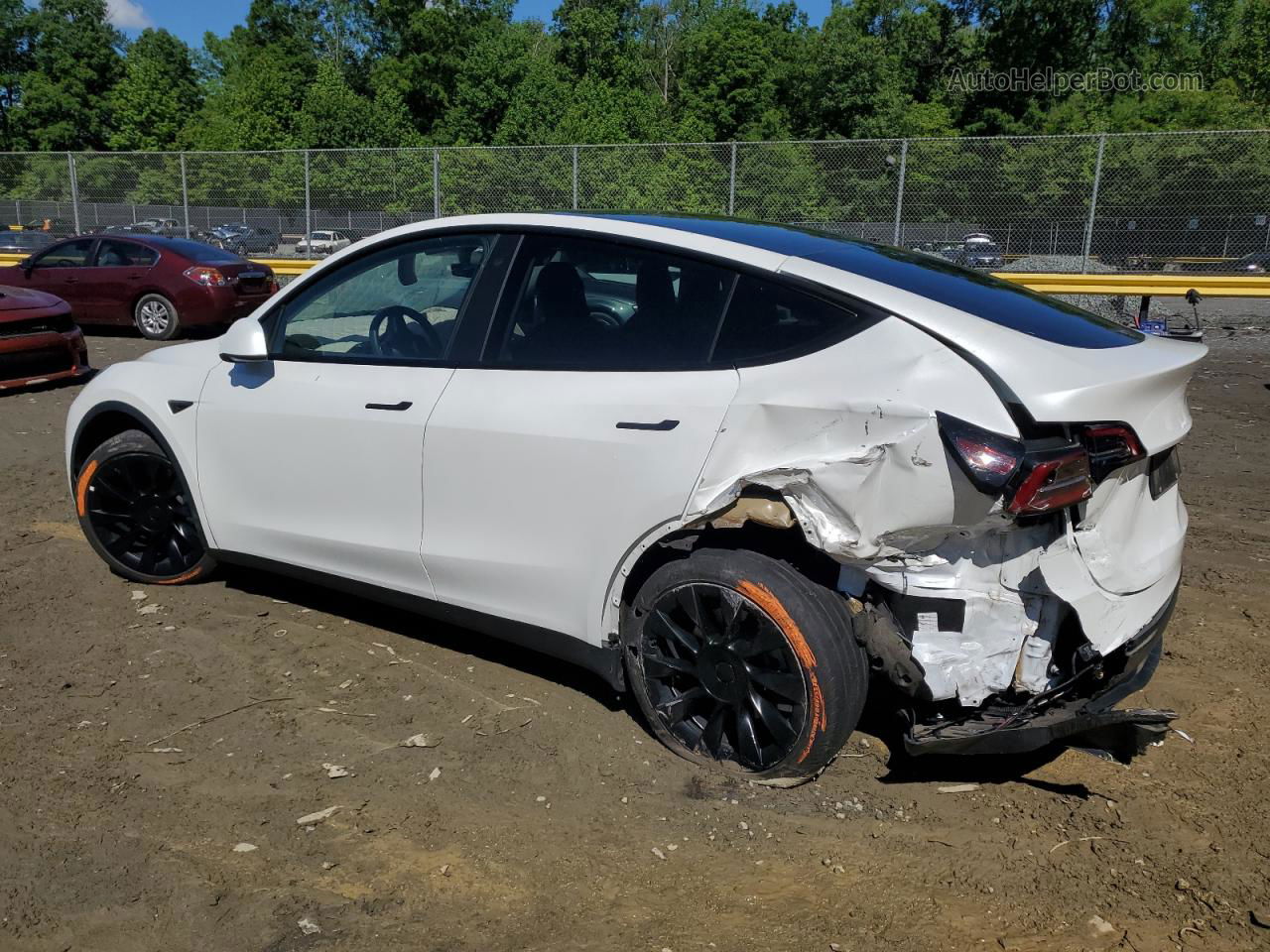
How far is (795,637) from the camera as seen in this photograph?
10.3 ft

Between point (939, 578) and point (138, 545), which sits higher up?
point (939, 578)

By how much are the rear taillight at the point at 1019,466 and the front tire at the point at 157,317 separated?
13.8 meters

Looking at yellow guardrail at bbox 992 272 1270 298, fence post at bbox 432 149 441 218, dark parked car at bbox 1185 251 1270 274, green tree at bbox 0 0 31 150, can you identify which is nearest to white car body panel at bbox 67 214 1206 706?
yellow guardrail at bbox 992 272 1270 298

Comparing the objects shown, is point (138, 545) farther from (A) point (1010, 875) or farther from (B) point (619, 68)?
(B) point (619, 68)

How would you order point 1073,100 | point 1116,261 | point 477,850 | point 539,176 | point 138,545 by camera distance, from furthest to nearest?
point 1073,100, point 539,176, point 1116,261, point 138,545, point 477,850

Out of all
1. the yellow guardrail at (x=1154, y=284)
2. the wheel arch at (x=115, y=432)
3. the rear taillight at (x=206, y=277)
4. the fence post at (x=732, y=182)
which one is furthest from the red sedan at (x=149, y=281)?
the yellow guardrail at (x=1154, y=284)

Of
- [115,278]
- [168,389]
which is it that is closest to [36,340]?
[115,278]

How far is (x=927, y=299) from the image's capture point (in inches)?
124

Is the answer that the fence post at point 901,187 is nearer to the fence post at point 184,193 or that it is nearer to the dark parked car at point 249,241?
the dark parked car at point 249,241

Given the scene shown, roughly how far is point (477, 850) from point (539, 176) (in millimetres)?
15426

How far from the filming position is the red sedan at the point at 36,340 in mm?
9562

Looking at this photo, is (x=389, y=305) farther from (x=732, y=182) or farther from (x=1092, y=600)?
(x=732, y=182)

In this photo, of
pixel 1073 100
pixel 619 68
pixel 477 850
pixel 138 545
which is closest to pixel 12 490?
pixel 138 545

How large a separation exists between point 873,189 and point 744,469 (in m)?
12.9
